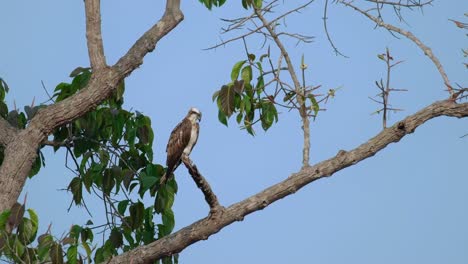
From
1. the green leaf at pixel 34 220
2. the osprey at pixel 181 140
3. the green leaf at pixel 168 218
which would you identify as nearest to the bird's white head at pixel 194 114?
the osprey at pixel 181 140

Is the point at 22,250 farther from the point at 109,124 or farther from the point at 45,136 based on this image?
the point at 109,124

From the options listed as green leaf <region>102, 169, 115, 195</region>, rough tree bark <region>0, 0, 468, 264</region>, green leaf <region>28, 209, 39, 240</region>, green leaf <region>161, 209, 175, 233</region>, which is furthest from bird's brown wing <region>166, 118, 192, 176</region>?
green leaf <region>28, 209, 39, 240</region>

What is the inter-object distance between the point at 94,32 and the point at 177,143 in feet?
4.17

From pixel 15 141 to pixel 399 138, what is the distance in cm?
322

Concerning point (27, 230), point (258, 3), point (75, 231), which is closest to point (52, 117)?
point (27, 230)

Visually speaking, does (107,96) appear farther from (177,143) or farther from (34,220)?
(34,220)

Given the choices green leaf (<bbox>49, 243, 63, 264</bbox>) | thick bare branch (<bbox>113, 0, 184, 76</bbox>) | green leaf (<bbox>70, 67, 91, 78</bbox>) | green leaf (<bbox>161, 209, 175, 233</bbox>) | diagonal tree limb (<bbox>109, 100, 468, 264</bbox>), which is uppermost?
green leaf (<bbox>70, 67, 91, 78</bbox>)

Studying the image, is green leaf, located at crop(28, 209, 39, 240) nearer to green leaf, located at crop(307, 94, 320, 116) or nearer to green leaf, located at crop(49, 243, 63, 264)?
green leaf, located at crop(49, 243, 63, 264)

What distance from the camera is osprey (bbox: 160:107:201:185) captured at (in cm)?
793

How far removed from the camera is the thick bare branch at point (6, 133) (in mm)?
7637

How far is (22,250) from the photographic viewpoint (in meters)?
6.86

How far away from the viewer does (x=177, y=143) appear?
809cm

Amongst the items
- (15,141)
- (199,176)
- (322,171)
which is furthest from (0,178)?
(322,171)

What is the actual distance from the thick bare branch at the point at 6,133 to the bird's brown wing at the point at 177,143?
139 cm
